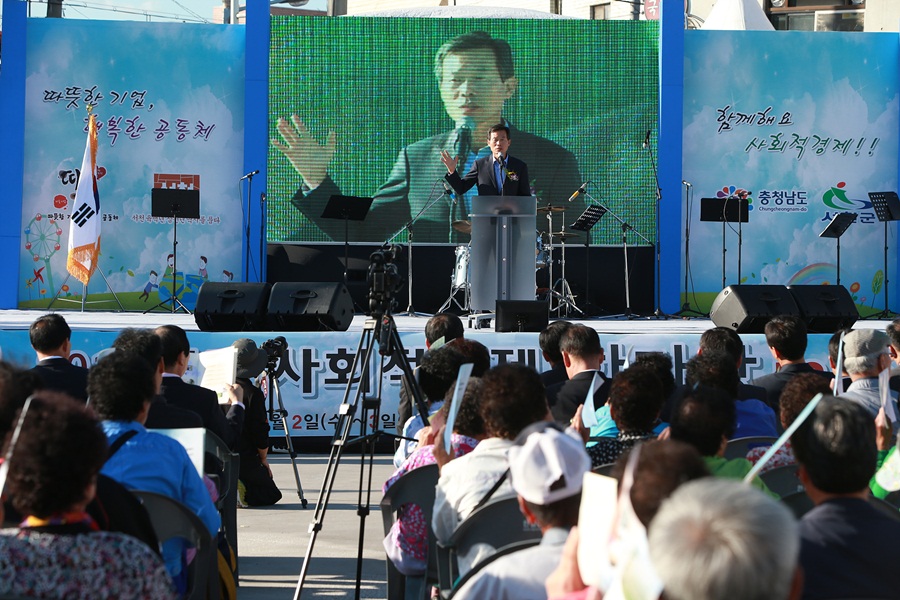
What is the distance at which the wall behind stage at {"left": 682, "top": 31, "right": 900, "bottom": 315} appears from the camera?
1452 centimetres

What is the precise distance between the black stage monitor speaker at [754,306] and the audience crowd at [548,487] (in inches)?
186

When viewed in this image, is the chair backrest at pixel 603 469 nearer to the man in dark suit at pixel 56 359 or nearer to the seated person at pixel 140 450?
the seated person at pixel 140 450

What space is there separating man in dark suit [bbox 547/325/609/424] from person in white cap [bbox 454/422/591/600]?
7.74 feet

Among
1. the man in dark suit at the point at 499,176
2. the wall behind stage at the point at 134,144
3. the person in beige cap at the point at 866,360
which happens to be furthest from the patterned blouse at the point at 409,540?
the wall behind stage at the point at 134,144

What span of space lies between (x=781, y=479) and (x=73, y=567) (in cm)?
230

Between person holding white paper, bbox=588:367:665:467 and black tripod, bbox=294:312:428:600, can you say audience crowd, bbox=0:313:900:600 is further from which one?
black tripod, bbox=294:312:428:600

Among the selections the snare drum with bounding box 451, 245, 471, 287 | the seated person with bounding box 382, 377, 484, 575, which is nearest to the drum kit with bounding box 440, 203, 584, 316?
the snare drum with bounding box 451, 245, 471, 287

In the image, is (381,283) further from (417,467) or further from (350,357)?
(350,357)

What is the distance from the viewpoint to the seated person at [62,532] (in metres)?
1.97

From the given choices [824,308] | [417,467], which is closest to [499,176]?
[824,308]

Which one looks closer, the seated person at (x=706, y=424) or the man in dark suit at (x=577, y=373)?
the seated person at (x=706, y=424)

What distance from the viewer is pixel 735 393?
163 inches

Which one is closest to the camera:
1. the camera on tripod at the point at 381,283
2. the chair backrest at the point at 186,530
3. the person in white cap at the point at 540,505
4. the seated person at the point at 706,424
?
the person in white cap at the point at 540,505

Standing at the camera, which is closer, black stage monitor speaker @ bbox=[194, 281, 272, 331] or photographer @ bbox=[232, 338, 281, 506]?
photographer @ bbox=[232, 338, 281, 506]
